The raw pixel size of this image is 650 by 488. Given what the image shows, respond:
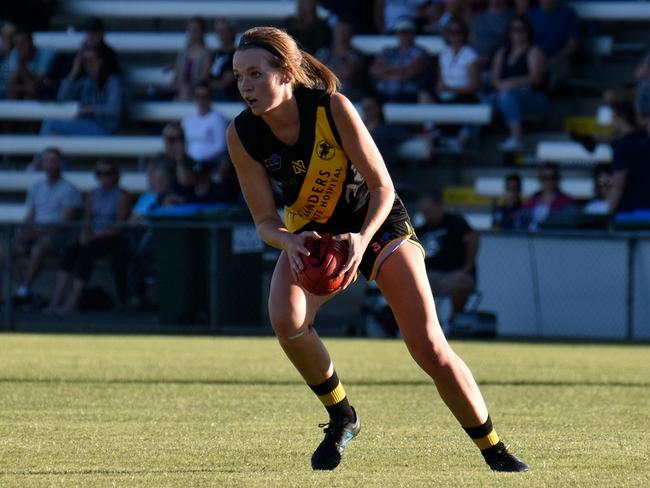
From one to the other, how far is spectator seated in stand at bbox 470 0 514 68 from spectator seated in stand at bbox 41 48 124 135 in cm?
453

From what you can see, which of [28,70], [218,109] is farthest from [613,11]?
[28,70]

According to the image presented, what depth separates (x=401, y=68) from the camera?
18.0m

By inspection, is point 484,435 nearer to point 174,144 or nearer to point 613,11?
point 174,144

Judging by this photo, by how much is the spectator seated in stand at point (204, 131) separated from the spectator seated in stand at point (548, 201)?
151 inches

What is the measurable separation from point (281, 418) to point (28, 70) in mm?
13137

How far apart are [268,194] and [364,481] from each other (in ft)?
3.90

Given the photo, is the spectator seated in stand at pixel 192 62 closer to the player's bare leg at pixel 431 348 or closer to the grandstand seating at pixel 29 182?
the grandstand seating at pixel 29 182

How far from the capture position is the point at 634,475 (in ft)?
18.2

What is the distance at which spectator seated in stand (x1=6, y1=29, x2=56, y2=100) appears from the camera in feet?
64.0

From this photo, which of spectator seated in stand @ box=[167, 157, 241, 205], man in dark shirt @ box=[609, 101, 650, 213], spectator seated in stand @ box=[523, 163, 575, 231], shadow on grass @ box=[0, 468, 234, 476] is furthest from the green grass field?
spectator seated in stand @ box=[167, 157, 241, 205]

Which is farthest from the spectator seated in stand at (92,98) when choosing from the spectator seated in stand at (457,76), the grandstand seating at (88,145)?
the spectator seated in stand at (457,76)

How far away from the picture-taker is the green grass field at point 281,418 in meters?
5.58

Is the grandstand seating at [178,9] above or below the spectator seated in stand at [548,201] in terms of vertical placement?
above

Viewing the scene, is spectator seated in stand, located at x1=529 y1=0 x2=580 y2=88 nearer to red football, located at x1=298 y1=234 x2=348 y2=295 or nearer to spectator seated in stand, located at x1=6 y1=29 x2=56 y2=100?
spectator seated in stand, located at x1=6 y1=29 x2=56 y2=100
